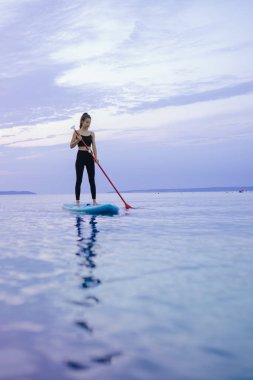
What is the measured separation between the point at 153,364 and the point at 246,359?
436 millimetres

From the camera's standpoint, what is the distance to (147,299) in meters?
3.08

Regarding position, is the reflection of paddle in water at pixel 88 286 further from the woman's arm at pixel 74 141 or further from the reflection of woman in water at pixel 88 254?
the woman's arm at pixel 74 141

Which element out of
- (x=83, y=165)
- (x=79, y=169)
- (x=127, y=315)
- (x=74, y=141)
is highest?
(x=74, y=141)

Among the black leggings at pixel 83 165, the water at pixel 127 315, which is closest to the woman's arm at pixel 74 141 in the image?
the black leggings at pixel 83 165

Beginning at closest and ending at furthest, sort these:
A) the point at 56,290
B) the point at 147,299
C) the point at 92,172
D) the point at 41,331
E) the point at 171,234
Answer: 1. the point at 41,331
2. the point at 147,299
3. the point at 56,290
4. the point at 171,234
5. the point at 92,172

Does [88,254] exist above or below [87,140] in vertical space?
below

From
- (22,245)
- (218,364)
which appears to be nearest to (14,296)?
(218,364)

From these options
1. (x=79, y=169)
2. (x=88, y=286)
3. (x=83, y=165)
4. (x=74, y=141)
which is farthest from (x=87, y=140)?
(x=88, y=286)

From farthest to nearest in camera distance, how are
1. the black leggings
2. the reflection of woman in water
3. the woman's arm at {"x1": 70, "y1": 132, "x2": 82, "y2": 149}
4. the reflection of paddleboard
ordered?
the black leggings
the woman's arm at {"x1": 70, "y1": 132, "x2": 82, "y2": 149}
the reflection of paddleboard
the reflection of woman in water

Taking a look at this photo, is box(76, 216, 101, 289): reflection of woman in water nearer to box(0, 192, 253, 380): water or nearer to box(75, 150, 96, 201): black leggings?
box(0, 192, 253, 380): water

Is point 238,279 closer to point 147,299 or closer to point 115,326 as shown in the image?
point 147,299

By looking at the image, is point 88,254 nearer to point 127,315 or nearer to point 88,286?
point 88,286

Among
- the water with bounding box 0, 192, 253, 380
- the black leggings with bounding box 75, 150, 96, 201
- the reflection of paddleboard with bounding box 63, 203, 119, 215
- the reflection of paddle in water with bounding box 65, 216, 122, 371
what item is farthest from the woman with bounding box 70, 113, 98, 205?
the water with bounding box 0, 192, 253, 380

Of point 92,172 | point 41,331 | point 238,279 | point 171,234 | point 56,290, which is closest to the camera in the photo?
point 41,331
